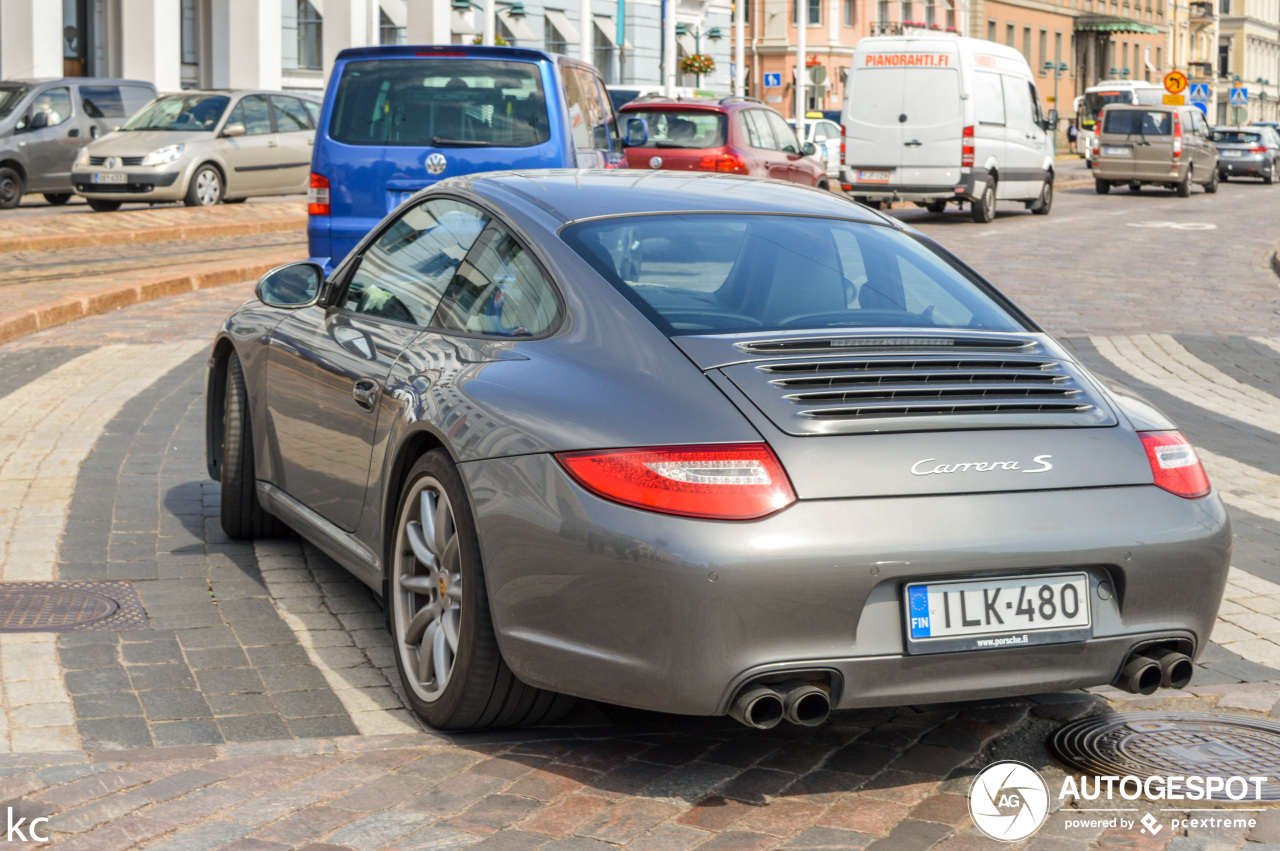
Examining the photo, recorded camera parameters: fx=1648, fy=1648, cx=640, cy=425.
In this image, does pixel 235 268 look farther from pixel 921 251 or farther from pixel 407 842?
pixel 407 842

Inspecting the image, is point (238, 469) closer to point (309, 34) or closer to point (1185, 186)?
point (1185, 186)

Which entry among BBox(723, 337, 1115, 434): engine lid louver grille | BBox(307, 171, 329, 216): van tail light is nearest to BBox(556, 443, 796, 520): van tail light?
BBox(723, 337, 1115, 434): engine lid louver grille

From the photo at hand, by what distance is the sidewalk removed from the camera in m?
13.0

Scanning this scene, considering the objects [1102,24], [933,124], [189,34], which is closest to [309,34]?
[189,34]

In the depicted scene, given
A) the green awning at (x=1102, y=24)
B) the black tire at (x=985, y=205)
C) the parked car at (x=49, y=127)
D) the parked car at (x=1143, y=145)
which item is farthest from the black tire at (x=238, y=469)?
the green awning at (x=1102, y=24)

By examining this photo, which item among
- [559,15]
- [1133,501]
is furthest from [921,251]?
[559,15]

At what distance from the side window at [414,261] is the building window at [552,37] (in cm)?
4407

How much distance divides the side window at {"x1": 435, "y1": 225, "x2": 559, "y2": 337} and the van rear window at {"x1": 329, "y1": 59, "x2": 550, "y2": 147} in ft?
21.6

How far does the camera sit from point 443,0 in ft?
130

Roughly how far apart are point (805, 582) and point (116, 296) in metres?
11.2

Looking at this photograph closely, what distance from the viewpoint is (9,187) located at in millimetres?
23047

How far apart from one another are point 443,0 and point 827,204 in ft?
120

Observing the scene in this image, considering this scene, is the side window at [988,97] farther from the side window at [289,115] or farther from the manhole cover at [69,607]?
the manhole cover at [69,607]

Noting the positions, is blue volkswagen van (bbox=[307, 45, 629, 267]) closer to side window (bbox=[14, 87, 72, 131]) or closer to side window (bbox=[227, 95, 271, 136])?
side window (bbox=[227, 95, 271, 136])
